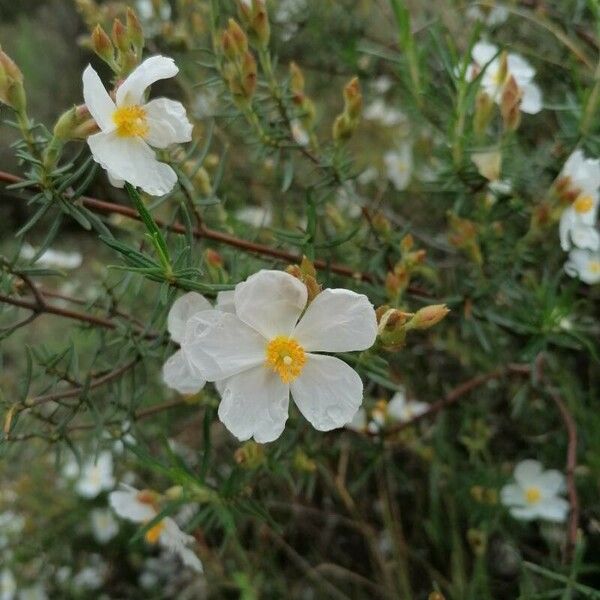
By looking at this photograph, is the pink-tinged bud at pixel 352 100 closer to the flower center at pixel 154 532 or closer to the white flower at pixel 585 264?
the white flower at pixel 585 264

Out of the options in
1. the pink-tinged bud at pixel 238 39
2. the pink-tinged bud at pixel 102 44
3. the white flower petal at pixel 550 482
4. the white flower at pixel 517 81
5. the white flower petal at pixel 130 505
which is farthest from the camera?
the white flower petal at pixel 550 482

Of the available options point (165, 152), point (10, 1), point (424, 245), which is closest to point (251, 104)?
point (165, 152)

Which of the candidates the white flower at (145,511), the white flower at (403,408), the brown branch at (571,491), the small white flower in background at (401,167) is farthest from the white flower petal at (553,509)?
the small white flower in background at (401,167)

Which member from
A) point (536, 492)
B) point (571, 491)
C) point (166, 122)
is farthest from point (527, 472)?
point (166, 122)

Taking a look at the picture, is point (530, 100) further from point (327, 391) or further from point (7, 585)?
point (7, 585)

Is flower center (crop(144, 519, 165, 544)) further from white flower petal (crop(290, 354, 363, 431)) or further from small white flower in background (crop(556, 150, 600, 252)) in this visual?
small white flower in background (crop(556, 150, 600, 252))

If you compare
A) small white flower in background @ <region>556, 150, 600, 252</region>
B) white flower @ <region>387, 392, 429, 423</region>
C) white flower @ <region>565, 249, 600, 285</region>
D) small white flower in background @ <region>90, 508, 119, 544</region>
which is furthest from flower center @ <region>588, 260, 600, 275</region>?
small white flower in background @ <region>90, 508, 119, 544</region>

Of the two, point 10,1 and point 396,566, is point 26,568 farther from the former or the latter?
→ point 10,1
